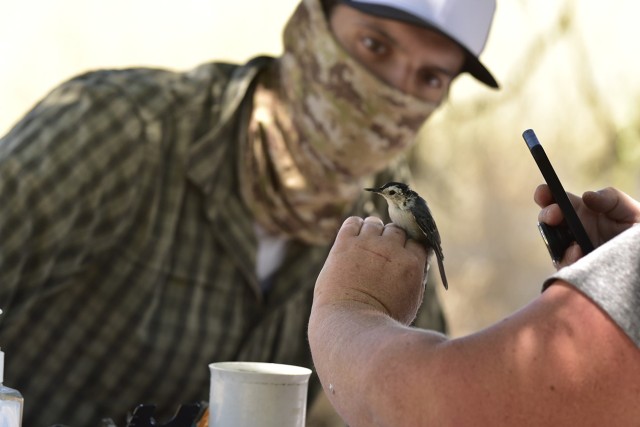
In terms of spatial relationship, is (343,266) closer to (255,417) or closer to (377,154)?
(255,417)

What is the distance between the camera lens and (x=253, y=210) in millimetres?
3111

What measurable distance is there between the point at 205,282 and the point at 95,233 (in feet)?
1.12

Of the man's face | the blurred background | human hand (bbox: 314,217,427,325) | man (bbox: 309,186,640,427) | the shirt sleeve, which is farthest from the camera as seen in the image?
the blurred background

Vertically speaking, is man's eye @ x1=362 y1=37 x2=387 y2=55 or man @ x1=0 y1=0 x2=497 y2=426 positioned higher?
man's eye @ x1=362 y1=37 x2=387 y2=55

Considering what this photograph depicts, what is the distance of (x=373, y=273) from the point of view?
1373 mm

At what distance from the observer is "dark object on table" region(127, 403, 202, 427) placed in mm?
1622

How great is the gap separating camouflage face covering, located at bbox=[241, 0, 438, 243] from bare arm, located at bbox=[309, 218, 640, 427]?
179 cm

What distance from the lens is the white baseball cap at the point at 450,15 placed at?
9.21 feet

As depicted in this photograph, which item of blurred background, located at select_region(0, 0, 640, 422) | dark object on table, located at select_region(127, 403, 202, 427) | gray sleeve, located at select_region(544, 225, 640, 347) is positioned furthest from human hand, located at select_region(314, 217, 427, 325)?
blurred background, located at select_region(0, 0, 640, 422)

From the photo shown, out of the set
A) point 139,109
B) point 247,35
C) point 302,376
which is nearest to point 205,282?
point 139,109

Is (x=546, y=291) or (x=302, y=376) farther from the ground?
(x=546, y=291)

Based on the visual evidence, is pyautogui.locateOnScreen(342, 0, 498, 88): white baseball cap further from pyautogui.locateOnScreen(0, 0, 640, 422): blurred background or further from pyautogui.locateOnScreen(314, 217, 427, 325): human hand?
pyautogui.locateOnScreen(0, 0, 640, 422): blurred background

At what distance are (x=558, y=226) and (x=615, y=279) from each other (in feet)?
1.43

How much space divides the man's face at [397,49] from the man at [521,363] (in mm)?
1756
